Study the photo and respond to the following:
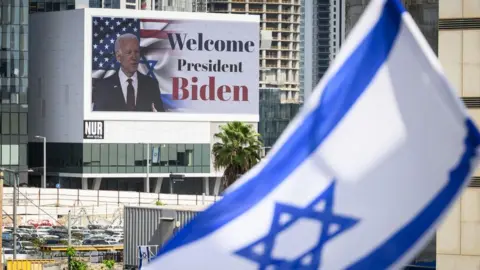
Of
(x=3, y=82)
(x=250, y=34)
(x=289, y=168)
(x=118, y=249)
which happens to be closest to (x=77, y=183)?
(x=3, y=82)

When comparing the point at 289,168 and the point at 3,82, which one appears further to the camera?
the point at 3,82

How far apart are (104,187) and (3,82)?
13779 millimetres

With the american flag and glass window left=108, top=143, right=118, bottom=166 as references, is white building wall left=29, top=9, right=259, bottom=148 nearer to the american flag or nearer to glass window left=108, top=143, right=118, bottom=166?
glass window left=108, top=143, right=118, bottom=166

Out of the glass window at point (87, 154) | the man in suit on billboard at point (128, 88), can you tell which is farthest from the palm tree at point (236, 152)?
the man in suit on billboard at point (128, 88)

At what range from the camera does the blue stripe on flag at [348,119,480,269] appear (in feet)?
26.0

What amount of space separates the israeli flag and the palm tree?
82.8 meters

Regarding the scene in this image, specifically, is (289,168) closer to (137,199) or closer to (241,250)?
(241,250)

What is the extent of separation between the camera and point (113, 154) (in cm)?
14875

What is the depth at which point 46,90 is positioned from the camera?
151 metres

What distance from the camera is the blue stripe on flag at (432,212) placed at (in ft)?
26.0

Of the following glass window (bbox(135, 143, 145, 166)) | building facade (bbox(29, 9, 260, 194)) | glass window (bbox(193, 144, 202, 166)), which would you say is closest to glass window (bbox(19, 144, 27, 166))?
building facade (bbox(29, 9, 260, 194))

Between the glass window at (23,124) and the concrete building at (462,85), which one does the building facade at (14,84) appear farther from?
the concrete building at (462,85)

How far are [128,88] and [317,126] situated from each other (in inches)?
5624

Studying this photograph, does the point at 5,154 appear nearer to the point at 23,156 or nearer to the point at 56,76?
the point at 23,156
